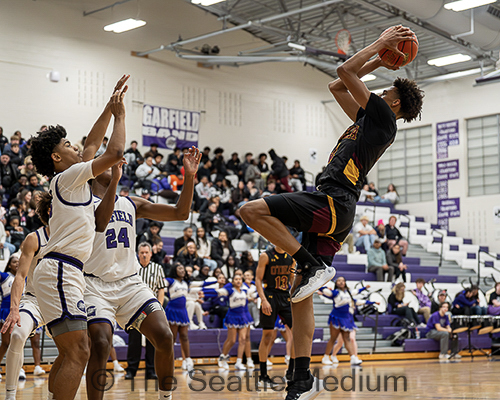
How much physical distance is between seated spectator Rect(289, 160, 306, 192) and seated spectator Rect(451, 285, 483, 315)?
712cm

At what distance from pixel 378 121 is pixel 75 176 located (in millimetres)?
2005

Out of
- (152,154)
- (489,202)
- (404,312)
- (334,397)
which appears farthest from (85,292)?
(489,202)

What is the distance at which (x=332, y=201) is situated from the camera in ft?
13.8

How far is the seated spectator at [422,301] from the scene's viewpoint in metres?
16.0

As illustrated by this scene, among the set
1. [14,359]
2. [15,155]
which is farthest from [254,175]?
[14,359]

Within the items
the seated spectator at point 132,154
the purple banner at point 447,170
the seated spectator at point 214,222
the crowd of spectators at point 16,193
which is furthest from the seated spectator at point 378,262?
the crowd of spectators at point 16,193

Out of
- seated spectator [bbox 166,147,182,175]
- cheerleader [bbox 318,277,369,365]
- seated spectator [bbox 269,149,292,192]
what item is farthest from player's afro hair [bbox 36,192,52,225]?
seated spectator [bbox 269,149,292,192]

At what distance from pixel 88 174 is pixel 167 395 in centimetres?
163

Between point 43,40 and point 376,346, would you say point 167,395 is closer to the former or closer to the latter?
point 376,346

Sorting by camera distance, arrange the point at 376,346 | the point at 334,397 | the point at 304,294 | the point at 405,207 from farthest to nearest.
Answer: the point at 405,207 → the point at 376,346 → the point at 334,397 → the point at 304,294

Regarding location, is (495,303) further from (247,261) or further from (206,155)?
(206,155)

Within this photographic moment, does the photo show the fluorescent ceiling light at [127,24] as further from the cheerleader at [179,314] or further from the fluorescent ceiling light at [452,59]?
the cheerleader at [179,314]

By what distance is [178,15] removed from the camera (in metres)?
21.4

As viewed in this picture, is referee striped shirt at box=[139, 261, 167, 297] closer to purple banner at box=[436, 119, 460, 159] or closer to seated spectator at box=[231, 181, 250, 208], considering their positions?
seated spectator at box=[231, 181, 250, 208]
